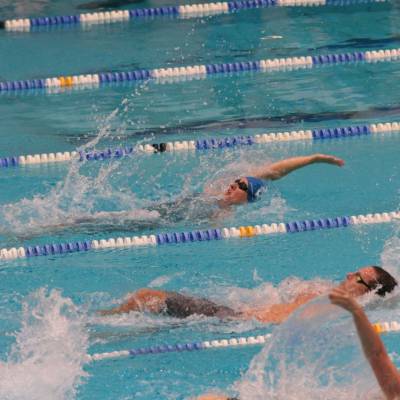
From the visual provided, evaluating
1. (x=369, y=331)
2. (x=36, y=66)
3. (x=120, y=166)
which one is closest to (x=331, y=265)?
(x=120, y=166)

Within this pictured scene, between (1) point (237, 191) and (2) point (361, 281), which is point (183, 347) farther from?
(1) point (237, 191)

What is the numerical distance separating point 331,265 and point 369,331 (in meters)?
2.20

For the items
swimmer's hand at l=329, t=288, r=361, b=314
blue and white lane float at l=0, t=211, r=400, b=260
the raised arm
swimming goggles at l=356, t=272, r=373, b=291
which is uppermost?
swimmer's hand at l=329, t=288, r=361, b=314

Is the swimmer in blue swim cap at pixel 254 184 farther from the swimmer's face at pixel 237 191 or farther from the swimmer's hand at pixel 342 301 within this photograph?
the swimmer's hand at pixel 342 301

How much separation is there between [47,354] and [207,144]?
2928 millimetres

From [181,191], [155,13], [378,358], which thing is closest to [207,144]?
[181,191]

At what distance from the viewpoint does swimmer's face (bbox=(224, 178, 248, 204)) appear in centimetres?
623

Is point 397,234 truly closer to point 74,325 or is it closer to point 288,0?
point 74,325

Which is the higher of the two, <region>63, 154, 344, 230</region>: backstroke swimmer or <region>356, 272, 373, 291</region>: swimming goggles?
<region>356, 272, 373, 291</region>: swimming goggles

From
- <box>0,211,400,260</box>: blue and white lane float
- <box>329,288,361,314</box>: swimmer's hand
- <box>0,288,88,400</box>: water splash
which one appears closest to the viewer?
<box>329,288,361,314</box>: swimmer's hand

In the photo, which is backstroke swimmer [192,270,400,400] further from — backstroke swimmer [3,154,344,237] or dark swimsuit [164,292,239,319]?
backstroke swimmer [3,154,344,237]

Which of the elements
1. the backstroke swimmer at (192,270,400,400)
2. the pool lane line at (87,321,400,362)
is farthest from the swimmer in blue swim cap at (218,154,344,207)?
the backstroke swimmer at (192,270,400,400)

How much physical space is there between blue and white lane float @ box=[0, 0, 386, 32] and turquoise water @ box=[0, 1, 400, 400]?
135 millimetres

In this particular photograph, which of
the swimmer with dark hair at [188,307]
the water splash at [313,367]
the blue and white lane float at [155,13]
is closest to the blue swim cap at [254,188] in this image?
the swimmer with dark hair at [188,307]
